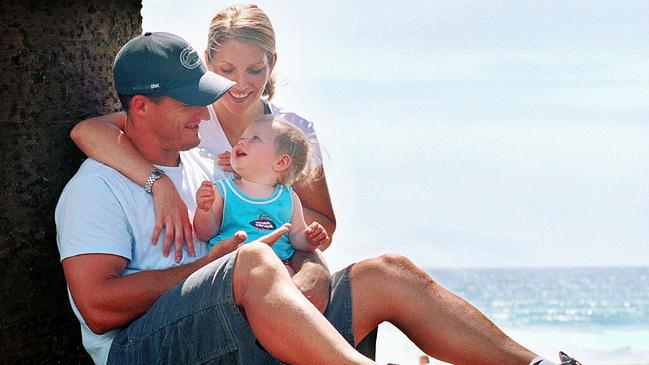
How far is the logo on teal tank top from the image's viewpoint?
388 cm

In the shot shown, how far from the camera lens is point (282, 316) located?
3.11m

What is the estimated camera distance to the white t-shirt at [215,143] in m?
4.13

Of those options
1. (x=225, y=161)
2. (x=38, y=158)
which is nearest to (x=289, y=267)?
(x=225, y=161)

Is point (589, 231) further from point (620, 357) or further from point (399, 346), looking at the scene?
point (399, 346)

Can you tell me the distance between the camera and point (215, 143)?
4289 mm

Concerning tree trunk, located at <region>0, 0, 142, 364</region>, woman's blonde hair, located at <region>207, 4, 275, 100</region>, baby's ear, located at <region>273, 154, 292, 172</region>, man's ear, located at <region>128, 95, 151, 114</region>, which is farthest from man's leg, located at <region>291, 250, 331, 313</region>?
woman's blonde hair, located at <region>207, 4, 275, 100</region>

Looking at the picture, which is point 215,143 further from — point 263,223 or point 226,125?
point 263,223

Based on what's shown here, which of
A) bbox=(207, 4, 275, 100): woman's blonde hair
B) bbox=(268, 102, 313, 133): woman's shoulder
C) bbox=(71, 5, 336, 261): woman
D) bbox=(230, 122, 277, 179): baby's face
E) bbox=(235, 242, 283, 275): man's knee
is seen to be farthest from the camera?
bbox=(207, 4, 275, 100): woman's blonde hair

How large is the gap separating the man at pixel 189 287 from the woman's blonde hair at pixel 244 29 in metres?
0.72

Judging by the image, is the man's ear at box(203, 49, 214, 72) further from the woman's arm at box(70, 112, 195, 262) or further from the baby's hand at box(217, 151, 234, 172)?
the woman's arm at box(70, 112, 195, 262)

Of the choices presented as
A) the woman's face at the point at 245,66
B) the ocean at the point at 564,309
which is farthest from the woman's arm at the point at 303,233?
the ocean at the point at 564,309

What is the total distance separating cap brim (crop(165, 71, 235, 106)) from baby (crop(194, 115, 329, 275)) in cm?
26

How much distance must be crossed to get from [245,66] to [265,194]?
0.76m

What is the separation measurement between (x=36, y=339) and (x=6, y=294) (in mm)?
198
